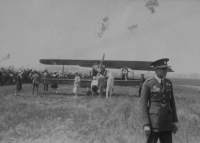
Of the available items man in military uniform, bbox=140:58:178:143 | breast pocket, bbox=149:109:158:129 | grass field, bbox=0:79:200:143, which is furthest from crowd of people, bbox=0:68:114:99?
breast pocket, bbox=149:109:158:129

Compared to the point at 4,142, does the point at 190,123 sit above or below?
above

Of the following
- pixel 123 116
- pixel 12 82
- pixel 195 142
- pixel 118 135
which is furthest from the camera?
pixel 12 82

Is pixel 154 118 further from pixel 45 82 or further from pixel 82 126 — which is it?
pixel 45 82

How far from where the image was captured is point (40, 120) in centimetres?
848

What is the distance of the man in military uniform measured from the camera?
3.59 m

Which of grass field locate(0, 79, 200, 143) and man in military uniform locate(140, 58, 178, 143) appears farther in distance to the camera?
grass field locate(0, 79, 200, 143)

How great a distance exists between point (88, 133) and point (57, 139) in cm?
98

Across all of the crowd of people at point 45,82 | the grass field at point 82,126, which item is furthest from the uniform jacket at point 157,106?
the crowd of people at point 45,82

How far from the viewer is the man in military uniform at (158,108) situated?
3.59 metres

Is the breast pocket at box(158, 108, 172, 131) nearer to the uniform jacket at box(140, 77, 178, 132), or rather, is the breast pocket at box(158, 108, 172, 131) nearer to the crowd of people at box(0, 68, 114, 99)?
the uniform jacket at box(140, 77, 178, 132)

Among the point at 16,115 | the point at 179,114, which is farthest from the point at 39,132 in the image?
the point at 179,114

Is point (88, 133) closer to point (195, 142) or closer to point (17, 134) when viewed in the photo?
point (17, 134)

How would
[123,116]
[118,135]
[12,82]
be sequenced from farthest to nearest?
[12,82], [123,116], [118,135]

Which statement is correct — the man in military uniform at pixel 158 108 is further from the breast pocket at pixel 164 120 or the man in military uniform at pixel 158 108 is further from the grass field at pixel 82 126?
the grass field at pixel 82 126
